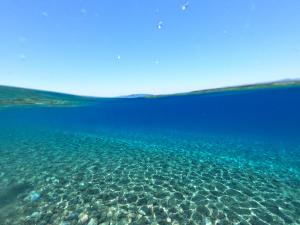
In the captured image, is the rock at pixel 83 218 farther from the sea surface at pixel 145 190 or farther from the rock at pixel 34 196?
the rock at pixel 34 196

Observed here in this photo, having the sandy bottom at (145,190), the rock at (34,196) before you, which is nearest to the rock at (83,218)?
the sandy bottom at (145,190)

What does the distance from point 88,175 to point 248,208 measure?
675 centimetres

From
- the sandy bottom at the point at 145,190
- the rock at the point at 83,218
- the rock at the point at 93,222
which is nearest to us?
the rock at the point at 93,222

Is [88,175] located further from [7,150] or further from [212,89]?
[212,89]

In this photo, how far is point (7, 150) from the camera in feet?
50.2

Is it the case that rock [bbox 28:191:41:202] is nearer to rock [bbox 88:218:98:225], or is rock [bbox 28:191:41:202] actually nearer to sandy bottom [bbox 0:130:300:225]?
sandy bottom [bbox 0:130:300:225]

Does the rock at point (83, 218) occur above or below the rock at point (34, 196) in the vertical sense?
above

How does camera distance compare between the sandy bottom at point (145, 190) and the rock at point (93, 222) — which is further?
the sandy bottom at point (145, 190)

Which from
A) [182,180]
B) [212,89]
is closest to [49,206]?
[182,180]

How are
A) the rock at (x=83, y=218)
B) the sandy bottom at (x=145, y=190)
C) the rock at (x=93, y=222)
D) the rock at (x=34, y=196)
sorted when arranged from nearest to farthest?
the rock at (x=93, y=222), the rock at (x=83, y=218), the sandy bottom at (x=145, y=190), the rock at (x=34, y=196)

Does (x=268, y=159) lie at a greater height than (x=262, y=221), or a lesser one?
lesser

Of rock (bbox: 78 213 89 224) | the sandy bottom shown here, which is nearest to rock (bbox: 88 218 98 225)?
the sandy bottom

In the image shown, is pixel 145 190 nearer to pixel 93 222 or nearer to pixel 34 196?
pixel 93 222

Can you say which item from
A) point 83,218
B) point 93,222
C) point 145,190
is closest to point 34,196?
point 83,218
